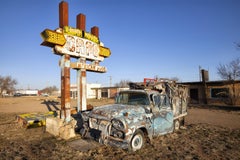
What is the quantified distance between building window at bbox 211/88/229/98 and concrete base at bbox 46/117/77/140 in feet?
63.9

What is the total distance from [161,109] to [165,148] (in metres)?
1.48

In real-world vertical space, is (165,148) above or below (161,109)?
below

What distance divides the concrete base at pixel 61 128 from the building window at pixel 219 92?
19478 millimetres

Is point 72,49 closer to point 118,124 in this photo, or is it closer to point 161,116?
point 118,124

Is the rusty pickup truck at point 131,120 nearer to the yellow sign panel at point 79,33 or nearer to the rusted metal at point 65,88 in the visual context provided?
the rusted metal at point 65,88

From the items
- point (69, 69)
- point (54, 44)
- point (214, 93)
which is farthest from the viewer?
point (214, 93)

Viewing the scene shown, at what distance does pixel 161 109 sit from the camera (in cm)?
607

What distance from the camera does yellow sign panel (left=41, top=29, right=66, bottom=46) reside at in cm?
607

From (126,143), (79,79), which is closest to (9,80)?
(79,79)

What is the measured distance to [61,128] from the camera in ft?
20.0

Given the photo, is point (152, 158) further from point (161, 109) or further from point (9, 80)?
point (9, 80)

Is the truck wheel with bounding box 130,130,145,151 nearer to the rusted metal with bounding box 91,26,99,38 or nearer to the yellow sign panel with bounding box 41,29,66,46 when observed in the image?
the yellow sign panel with bounding box 41,29,66,46

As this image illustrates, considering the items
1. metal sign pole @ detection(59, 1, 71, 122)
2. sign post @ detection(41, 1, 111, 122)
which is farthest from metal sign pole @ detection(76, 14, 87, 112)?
metal sign pole @ detection(59, 1, 71, 122)

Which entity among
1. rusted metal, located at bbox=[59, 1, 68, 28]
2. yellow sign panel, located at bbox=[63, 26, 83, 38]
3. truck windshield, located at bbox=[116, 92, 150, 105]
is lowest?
truck windshield, located at bbox=[116, 92, 150, 105]
